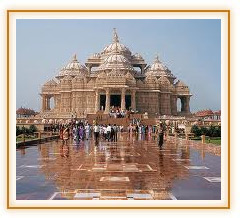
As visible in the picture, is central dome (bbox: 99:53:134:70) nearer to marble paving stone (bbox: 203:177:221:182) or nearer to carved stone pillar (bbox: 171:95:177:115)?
carved stone pillar (bbox: 171:95:177:115)

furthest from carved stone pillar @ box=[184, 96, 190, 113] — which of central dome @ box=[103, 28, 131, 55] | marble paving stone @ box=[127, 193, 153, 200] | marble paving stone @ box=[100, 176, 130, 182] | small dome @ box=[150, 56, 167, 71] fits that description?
marble paving stone @ box=[127, 193, 153, 200]

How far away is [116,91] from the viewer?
220 feet

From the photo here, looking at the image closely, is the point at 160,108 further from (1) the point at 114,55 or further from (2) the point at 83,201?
(2) the point at 83,201

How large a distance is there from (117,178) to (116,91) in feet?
182

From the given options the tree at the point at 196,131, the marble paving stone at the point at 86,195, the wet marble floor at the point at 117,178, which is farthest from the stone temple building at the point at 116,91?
the marble paving stone at the point at 86,195

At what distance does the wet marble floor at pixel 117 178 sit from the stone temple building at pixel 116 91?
158 feet

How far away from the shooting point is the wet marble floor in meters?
9.98

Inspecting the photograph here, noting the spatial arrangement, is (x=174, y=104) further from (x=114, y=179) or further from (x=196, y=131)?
(x=114, y=179)

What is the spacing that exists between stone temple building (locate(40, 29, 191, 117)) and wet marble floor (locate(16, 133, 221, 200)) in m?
48.1

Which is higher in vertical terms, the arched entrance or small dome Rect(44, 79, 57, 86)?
small dome Rect(44, 79, 57, 86)

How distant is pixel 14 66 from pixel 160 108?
62.4 meters

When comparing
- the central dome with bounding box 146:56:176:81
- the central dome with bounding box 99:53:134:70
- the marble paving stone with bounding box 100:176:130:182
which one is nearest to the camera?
the marble paving stone with bounding box 100:176:130:182

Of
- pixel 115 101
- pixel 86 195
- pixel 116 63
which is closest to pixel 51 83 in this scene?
pixel 116 63

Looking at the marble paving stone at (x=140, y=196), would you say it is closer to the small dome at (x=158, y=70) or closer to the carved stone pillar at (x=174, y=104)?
the carved stone pillar at (x=174, y=104)
